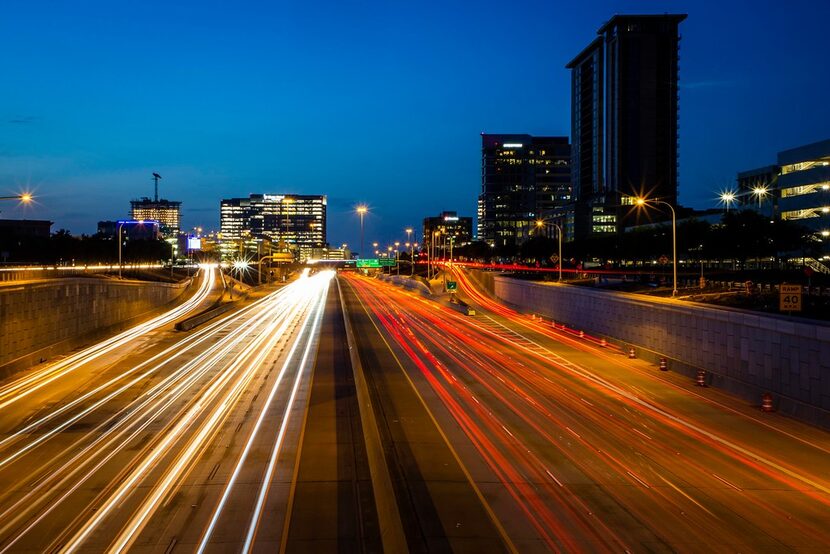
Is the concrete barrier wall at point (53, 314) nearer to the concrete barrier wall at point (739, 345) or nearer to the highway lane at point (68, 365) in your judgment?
the highway lane at point (68, 365)

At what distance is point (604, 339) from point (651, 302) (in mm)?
6451

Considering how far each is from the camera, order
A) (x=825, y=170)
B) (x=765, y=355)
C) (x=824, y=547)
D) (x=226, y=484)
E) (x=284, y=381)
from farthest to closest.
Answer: (x=825, y=170) → (x=284, y=381) → (x=765, y=355) → (x=226, y=484) → (x=824, y=547)

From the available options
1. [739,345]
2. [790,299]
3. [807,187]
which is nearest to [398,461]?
[739,345]

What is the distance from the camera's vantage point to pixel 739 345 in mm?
22312

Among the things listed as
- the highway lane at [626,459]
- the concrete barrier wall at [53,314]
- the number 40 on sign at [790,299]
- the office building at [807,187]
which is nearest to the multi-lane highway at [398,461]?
the highway lane at [626,459]

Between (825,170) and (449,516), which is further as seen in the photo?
(825,170)

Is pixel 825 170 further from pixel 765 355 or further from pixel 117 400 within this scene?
pixel 117 400

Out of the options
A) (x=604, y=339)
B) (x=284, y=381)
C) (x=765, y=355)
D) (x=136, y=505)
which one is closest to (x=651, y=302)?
(x=604, y=339)

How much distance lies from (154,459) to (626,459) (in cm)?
1007

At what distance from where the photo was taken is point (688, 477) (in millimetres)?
13469

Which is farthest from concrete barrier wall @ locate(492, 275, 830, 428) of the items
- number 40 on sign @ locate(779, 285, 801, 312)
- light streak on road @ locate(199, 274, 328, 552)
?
light streak on road @ locate(199, 274, 328, 552)

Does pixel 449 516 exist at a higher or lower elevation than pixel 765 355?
lower

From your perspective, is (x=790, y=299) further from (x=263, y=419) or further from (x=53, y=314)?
(x=53, y=314)

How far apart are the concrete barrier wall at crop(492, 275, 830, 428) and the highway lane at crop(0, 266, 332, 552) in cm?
1367
